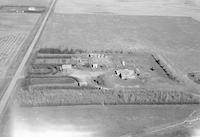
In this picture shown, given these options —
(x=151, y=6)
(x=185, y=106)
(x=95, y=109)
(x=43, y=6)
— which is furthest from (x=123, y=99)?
(x=151, y=6)

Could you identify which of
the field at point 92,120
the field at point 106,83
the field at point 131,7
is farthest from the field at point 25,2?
the field at point 92,120

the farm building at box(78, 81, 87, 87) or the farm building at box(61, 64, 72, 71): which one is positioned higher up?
the farm building at box(61, 64, 72, 71)

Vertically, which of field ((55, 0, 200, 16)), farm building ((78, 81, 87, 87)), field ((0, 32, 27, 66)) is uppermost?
field ((55, 0, 200, 16))

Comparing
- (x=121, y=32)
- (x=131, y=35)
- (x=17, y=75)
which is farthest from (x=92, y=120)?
(x=121, y=32)

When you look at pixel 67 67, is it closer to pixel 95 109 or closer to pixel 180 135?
pixel 95 109

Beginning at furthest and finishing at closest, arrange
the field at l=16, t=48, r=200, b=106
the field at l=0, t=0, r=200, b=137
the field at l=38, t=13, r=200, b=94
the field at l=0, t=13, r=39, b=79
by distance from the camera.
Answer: the field at l=38, t=13, r=200, b=94 → the field at l=0, t=13, r=39, b=79 → the field at l=16, t=48, r=200, b=106 → the field at l=0, t=0, r=200, b=137

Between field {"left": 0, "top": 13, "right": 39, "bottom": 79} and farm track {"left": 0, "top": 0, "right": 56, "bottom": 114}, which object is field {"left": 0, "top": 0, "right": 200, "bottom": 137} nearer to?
field {"left": 0, "top": 13, "right": 39, "bottom": 79}

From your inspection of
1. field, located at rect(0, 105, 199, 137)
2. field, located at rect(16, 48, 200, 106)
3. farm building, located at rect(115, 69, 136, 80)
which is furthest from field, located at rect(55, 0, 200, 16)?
field, located at rect(0, 105, 199, 137)

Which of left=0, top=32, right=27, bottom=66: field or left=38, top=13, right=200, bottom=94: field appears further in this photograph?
left=38, top=13, right=200, bottom=94: field
